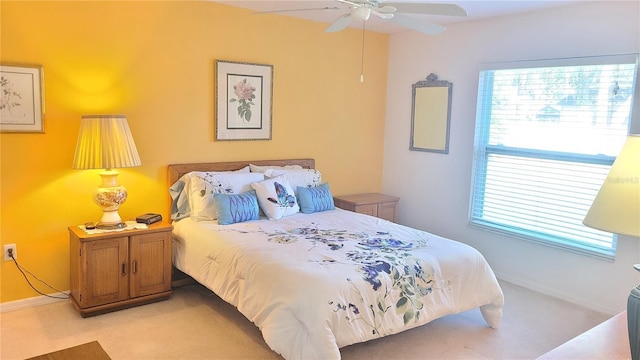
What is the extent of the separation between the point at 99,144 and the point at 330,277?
6.34ft

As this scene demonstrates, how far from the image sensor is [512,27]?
425 cm

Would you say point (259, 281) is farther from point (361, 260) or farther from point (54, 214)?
point (54, 214)

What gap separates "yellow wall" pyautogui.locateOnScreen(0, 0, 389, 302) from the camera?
11.3ft

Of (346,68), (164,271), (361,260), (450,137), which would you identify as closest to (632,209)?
(361,260)

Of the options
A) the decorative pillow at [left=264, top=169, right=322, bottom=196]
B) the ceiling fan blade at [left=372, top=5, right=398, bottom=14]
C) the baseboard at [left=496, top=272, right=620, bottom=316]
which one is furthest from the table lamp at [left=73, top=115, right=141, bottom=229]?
the baseboard at [left=496, top=272, right=620, bottom=316]

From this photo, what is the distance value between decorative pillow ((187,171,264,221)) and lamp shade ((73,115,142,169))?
64 cm

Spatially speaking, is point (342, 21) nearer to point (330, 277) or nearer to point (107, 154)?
Result: point (330, 277)

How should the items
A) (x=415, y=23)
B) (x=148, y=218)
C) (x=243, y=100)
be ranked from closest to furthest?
1. (x=415, y=23)
2. (x=148, y=218)
3. (x=243, y=100)

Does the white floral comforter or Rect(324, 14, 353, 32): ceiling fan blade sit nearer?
the white floral comforter

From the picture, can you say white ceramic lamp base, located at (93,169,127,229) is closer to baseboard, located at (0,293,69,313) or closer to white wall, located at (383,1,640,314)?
baseboard, located at (0,293,69,313)

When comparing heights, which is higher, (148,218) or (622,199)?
(622,199)

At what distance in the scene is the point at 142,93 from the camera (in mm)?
3881

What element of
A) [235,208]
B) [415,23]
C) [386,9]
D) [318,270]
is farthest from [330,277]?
[415,23]

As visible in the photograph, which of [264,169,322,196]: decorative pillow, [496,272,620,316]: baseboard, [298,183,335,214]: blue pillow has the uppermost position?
[264,169,322,196]: decorative pillow
